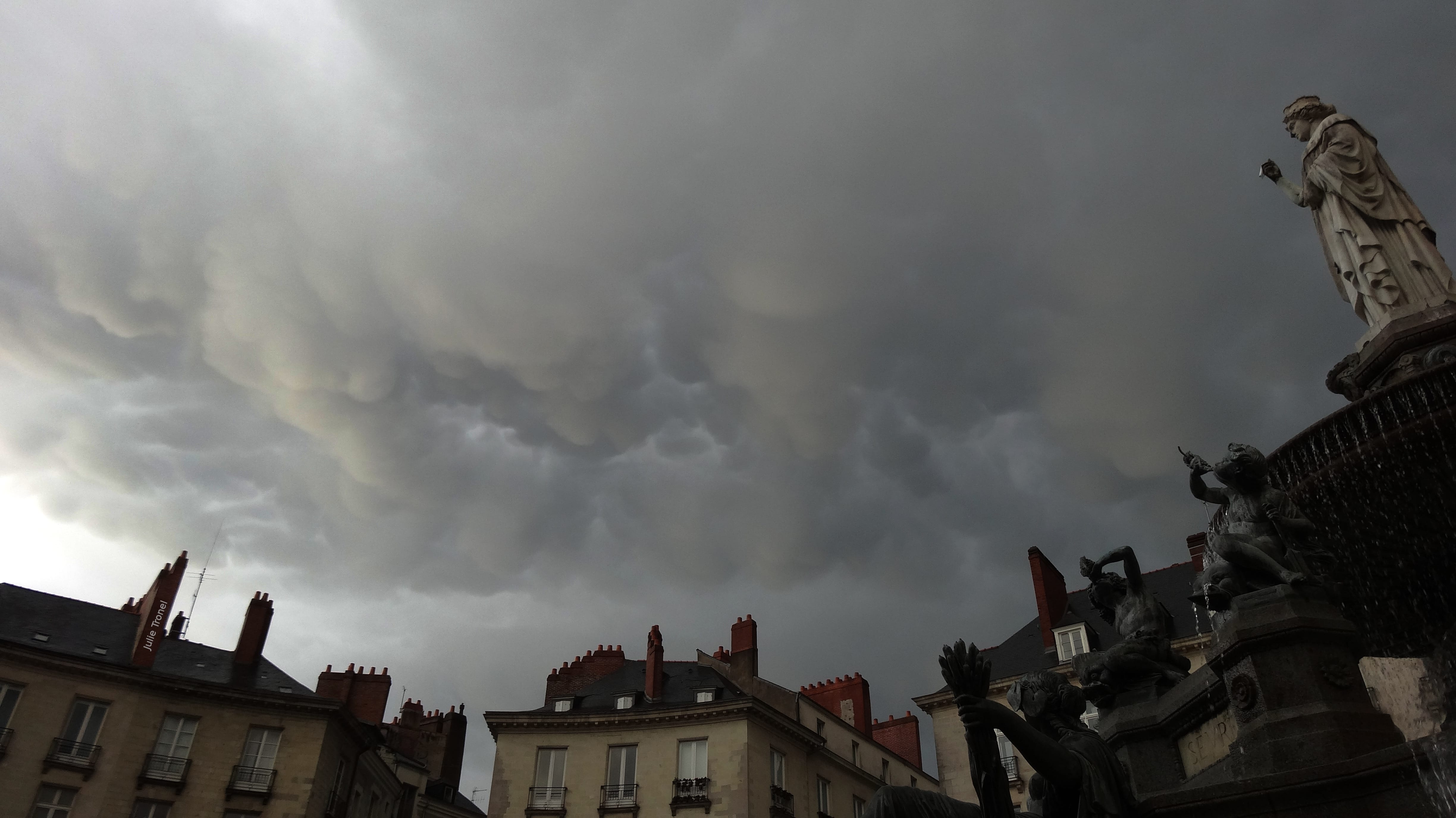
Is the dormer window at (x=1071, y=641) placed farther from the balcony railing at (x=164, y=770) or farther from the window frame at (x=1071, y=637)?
the balcony railing at (x=164, y=770)

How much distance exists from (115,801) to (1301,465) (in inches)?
1290

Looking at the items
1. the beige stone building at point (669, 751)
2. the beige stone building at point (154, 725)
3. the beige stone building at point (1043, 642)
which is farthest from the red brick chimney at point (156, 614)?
the beige stone building at point (1043, 642)

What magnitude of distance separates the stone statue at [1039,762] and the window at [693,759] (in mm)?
28808

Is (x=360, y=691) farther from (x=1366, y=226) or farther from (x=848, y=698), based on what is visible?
(x=1366, y=226)

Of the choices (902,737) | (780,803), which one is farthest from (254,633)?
(902,737)

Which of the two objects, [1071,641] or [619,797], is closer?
[619,797]

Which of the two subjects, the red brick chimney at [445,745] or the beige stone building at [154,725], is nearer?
the beige stone building at [154,725]

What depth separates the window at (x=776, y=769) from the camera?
3338 centimetres

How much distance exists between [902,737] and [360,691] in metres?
→ 26.6

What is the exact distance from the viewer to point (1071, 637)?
111 feet

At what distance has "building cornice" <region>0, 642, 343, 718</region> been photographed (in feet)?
89.2

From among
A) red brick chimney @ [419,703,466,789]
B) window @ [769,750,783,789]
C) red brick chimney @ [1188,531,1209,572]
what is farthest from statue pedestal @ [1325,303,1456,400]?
red brick chimney @ [419,703,466,789]

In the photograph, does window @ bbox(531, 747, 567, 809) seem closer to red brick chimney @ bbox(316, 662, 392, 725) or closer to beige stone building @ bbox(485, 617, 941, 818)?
beige stone building @ bbox(485, 617, 941, 818)

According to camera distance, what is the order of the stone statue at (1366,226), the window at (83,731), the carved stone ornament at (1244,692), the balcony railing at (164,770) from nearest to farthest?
the carved stone ornament at (1244,692) → the stone statue at (1366,226) → the window at (83,731) → the balcony railing at (164,770)
